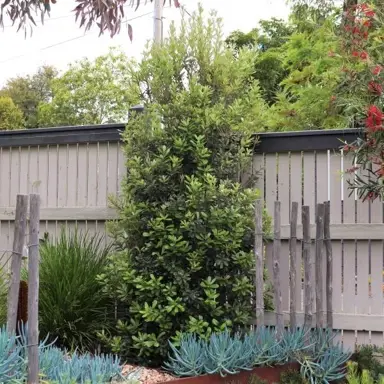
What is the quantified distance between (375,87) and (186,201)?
1.86 metres

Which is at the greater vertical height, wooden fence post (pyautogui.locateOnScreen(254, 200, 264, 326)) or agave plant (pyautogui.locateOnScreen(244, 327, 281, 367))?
wooden fence post (pyautogui.locateOnScreen(254, 200, 264, 326))

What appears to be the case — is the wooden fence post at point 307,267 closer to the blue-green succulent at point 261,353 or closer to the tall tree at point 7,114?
the blue-green succulent at point 261,353

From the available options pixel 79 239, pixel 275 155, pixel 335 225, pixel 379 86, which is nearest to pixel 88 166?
pixel 79 239

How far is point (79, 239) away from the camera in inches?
284

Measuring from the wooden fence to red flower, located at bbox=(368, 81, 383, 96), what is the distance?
24.9 inches

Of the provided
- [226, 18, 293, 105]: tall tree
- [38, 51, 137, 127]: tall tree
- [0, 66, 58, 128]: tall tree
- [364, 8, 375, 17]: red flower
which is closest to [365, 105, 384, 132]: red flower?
[364, 8, 375, 17]: red flower

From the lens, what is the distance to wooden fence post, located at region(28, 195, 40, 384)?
443 centimetres

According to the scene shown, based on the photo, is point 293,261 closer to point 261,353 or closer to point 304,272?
point 304,272

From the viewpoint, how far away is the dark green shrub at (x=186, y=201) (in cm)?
611

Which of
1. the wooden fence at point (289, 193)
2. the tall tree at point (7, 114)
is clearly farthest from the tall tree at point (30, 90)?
the wooden fence at point (289, 193)

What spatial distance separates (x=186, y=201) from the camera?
6172mm

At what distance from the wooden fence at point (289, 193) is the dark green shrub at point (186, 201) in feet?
1.19

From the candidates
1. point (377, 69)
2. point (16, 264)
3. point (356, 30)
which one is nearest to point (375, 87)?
point (377, 69)

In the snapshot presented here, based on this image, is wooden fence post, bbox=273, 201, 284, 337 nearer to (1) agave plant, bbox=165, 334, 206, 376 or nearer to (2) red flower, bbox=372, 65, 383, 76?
(1) agave plant, bbox=165, 334, 206, 376
